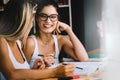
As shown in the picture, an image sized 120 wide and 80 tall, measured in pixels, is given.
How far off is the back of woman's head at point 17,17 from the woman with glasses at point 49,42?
0.10m

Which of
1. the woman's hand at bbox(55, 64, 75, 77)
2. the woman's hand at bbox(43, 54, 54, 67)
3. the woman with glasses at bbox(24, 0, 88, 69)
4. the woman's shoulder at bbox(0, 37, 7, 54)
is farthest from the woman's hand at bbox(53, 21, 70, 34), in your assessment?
the woman's shoulder at bbox(0, 37, 7, 54)

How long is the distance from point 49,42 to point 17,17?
39 centimetres

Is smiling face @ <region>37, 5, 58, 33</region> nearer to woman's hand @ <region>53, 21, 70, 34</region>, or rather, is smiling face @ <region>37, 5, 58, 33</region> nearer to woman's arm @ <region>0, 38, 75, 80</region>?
woman's hand @ <region>53, 21, 70, 34</region>

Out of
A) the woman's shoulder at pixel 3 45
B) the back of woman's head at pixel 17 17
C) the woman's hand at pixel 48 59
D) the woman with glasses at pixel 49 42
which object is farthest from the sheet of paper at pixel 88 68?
the woman's shoulder at pixel 3 45

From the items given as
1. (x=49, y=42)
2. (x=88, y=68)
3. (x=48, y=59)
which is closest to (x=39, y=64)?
(x=48, y=59)

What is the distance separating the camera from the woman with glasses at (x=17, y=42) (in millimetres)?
2838

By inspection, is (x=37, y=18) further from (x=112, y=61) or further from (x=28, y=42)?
(x=112, y=61)

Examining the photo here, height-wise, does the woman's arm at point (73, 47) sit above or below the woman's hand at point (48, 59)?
above

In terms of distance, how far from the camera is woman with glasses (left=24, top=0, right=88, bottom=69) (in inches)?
110

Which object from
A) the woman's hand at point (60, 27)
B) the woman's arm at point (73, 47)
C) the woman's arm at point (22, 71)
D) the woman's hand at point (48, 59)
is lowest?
the woman's arm at point (22, 71)

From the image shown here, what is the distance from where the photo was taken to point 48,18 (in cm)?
281

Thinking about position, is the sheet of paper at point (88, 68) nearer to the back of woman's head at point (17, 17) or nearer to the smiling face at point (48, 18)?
the smiling face at point (48, 18)

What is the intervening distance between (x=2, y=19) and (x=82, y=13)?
2.53ft

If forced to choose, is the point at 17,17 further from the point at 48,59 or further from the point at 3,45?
the point at 48,59
